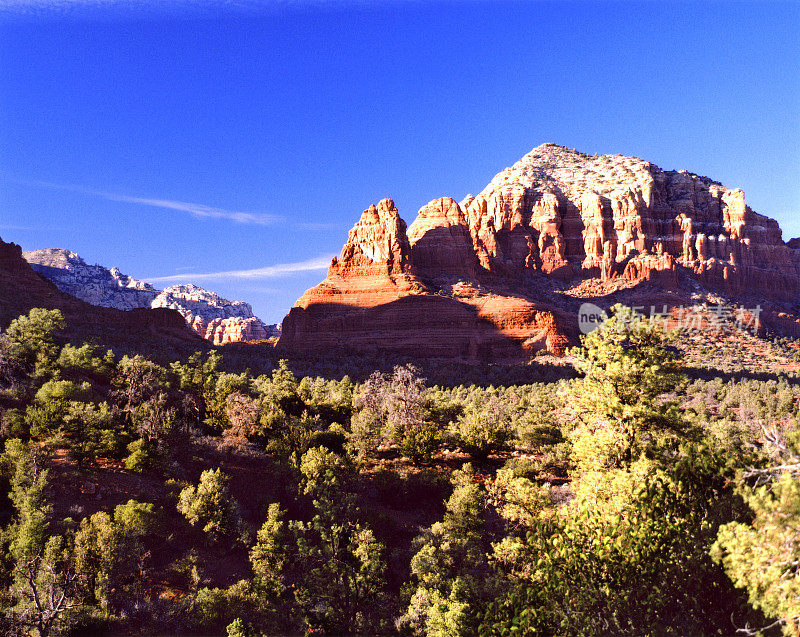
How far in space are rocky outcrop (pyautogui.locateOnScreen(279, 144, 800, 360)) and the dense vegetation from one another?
6663 centimetres

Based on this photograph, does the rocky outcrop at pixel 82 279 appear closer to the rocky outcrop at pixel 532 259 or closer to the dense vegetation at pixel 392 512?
the rocky outcrop at pixel 532 259

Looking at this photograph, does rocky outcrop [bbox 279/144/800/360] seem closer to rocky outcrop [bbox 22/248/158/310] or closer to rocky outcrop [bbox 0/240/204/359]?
rocky outcrop [bbox 0/240/204/359]

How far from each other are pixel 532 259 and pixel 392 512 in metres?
141

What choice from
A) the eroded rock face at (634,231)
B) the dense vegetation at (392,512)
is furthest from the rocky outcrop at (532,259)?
the dense vegetation at (392,512)

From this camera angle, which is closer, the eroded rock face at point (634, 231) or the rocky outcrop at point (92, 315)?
the rocky outcrop at point (92, 315)

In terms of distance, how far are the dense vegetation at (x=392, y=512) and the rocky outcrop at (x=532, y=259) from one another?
66.6 m

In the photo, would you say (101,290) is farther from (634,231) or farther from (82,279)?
(634,231)

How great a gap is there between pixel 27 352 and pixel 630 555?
1317 inches

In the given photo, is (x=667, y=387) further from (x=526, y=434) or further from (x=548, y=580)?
(x=526, y=434)

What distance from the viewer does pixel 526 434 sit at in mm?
26922

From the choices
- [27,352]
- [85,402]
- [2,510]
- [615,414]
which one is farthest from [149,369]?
[615,414]

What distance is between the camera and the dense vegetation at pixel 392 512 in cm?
891

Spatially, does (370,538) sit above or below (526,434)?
below

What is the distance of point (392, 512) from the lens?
21.2 meters
